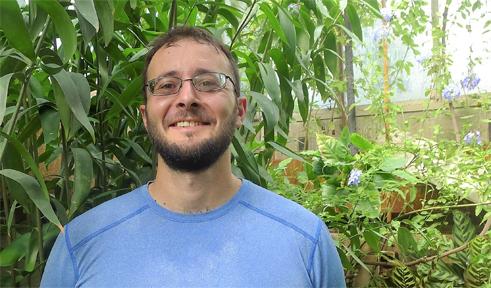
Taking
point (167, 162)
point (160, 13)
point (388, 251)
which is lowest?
point (388, 251)

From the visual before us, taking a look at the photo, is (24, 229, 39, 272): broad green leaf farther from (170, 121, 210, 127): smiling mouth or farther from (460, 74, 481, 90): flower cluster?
(460, 74, 481, 90): flower cluster

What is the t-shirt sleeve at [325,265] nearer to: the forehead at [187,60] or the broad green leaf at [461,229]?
the forehead at [187,60]

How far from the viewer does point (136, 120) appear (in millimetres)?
1018

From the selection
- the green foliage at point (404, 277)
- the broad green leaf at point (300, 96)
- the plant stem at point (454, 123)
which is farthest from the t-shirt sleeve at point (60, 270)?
the plant stem at point (454, 123)

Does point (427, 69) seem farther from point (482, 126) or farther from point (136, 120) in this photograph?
point (136, 120)

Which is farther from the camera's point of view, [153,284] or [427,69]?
[427,69]

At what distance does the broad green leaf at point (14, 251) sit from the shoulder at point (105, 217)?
0.43 feet

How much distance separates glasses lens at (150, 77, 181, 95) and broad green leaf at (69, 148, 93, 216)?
153 millimetres

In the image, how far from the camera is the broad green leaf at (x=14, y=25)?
0.56m

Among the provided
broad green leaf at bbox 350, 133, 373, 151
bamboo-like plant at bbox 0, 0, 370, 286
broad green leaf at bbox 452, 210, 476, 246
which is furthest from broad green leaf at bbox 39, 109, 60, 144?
broad green leaf at bbox 452, 210, 476, 246

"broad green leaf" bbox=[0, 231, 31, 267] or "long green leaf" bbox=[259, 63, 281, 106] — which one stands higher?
"long green leaf" bbox=[259, 63, 281, 106]

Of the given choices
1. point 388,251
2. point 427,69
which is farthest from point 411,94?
point 388,251

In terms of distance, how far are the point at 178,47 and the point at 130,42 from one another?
1.34 ft

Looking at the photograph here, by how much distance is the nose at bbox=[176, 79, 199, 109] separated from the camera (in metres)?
0.70
